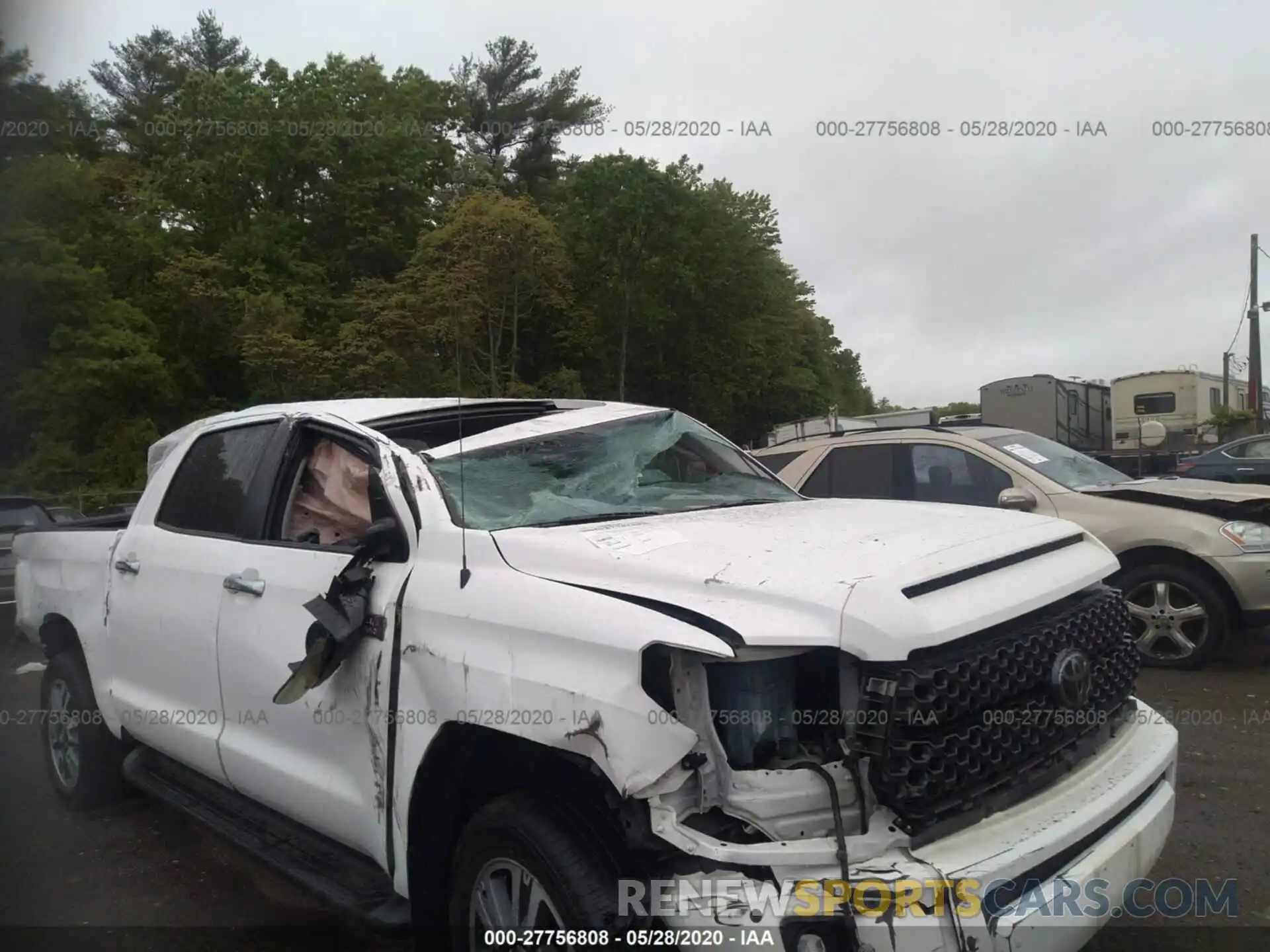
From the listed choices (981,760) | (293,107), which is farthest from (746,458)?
(293,107)

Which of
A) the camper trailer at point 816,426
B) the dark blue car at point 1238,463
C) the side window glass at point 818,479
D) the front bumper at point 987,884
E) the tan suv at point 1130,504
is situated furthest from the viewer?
the camper trailer at point 816,426

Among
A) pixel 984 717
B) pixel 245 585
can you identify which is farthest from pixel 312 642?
pixel 984 717

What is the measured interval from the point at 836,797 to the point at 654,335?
20.5m

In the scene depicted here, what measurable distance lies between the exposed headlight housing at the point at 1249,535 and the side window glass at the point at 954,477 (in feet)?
4.38

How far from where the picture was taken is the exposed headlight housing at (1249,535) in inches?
232

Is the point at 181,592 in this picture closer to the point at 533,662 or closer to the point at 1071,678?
the point at 533,662

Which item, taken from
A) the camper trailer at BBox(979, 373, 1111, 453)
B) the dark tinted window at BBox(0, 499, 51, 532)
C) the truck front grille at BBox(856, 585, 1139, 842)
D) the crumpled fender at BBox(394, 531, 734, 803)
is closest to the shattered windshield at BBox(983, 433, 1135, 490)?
the truck front grille at BBox(856, 585, 1139, 842)

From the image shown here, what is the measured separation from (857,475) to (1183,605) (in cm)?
229

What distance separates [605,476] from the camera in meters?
3.46

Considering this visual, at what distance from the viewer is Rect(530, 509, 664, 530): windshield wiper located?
2941 mm

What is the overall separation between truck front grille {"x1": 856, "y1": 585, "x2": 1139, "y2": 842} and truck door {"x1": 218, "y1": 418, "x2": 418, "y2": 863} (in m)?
1.40

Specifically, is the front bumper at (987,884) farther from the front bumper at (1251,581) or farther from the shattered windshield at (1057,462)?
the shattered windshield at (1057,462)

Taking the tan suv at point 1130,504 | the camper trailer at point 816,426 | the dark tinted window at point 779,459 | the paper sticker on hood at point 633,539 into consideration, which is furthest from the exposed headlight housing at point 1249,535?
the camper trailer at point 816,426

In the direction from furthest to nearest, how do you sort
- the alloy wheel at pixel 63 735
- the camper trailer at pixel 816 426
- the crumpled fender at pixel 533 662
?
1. the camper trailer at pixel 816 426
2. the alloy wheel at pixel 63 735
3. the crumpled fender at pixel 533 662
